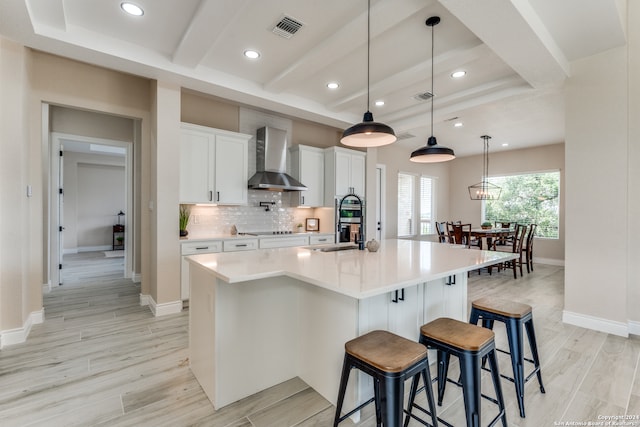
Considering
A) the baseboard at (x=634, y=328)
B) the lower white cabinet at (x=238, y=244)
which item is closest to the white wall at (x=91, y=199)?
the lower white cabinet at (x=238, y=244)

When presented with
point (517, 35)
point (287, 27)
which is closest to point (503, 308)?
point (517, 35)

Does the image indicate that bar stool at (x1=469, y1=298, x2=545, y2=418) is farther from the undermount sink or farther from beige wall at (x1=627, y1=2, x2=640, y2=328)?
beige wall at (x1=627, y1=2, x2=640, y2=328)

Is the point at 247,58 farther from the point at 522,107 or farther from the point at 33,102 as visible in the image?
the point at 522,107

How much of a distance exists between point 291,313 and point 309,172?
3.44 metres

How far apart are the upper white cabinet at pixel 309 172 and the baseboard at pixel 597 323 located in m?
3.78

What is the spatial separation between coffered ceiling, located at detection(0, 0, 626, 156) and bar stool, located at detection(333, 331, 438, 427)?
7.91ft

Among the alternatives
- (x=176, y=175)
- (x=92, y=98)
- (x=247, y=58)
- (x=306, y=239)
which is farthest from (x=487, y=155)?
(x=92, y=98)

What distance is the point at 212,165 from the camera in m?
4.25

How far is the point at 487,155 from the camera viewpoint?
833 cm

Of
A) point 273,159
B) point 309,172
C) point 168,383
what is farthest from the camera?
point 309,172

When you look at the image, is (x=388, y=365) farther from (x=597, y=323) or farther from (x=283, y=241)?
(x=283, y=241)

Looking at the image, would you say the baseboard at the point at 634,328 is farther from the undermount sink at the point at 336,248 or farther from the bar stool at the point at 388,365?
the bar stool at the point at 388,365

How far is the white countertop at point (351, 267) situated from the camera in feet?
5.09

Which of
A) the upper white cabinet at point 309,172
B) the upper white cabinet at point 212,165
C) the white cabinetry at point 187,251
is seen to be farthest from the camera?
A: the upper white cabinet at point 309,172
